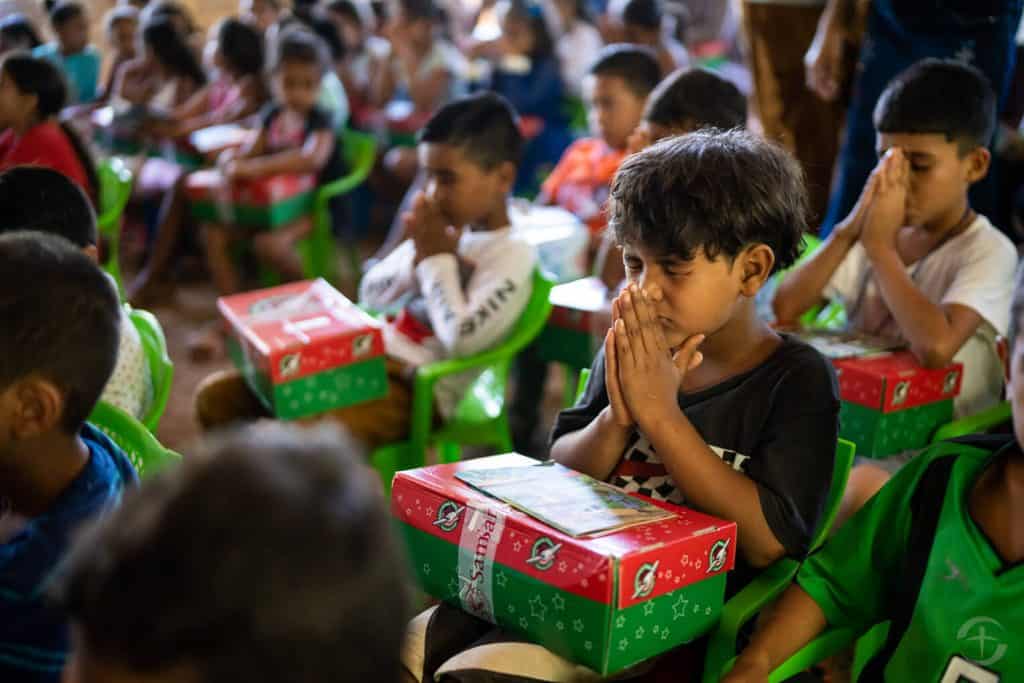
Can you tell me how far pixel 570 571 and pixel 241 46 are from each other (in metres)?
4.17

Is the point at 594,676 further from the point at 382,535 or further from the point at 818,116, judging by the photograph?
the point at 818,116

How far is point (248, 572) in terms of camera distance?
561mm

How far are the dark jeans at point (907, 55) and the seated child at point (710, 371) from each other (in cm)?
130

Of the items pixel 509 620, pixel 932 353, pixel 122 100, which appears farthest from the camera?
pixel 122 100

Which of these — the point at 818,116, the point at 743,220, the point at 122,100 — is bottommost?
the point at 122,100

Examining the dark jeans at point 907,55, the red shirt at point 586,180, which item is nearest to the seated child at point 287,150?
the red shirt at point 586,180

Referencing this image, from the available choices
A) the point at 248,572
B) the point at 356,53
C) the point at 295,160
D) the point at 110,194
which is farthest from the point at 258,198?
the point at 248,572

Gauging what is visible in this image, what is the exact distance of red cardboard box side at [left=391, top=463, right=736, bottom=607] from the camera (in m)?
1.08

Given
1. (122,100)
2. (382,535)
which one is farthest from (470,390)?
(122,100)

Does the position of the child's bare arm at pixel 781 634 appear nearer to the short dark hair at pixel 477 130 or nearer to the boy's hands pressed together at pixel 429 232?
the boy's hands pressed together at pixel 429 232

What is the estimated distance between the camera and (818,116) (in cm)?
321

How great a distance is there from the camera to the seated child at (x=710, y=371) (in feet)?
4.27

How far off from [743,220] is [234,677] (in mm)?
960

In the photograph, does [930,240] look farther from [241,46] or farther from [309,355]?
[241,46]
